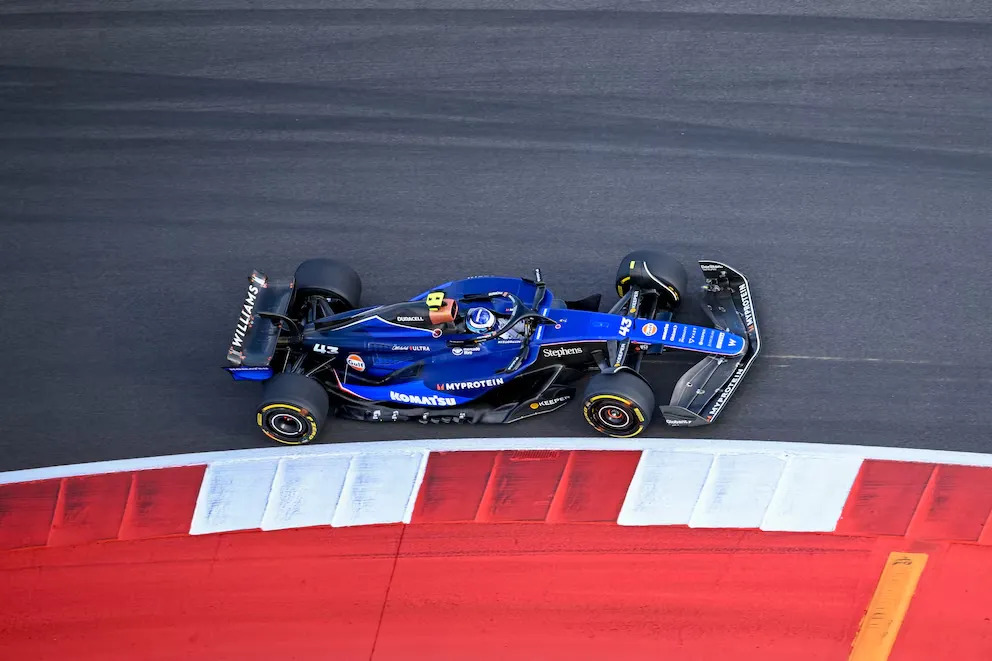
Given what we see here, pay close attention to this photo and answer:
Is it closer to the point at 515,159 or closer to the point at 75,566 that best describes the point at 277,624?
the point at 75,566

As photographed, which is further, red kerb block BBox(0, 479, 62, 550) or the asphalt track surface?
the asphalt track surface

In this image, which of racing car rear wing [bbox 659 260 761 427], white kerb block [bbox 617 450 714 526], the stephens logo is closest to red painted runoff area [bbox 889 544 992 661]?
white kerb block [bbox 617 450 714 526]

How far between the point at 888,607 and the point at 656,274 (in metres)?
3.91

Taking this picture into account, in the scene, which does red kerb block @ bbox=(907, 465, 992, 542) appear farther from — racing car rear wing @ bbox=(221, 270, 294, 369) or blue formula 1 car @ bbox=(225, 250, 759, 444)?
racing car rear wing @ bbox=(221, 270, 294, 369)

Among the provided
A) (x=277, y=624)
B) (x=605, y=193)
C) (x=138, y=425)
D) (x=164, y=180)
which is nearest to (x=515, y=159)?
(x=605, y=193)

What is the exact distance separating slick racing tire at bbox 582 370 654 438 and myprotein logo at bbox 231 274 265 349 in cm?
357

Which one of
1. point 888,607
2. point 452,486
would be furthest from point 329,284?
point 888,607

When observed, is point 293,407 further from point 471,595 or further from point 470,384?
point 471,595

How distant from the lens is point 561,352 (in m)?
→ 10.6

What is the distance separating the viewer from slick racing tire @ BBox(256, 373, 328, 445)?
10.3 m

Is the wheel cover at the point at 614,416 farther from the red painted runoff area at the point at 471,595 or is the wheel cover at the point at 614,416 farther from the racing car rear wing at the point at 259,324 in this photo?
the racing car rear wing at the point at 259,324

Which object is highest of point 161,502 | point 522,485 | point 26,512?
point 522,485

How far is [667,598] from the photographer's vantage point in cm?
971

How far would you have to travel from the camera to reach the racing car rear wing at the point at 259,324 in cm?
1064
